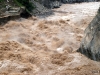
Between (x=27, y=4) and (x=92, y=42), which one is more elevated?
(x=27, y=4)

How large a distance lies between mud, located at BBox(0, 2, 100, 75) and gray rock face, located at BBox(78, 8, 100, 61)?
0.78 feet

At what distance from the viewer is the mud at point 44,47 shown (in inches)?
326

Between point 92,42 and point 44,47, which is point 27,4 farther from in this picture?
point 92,42

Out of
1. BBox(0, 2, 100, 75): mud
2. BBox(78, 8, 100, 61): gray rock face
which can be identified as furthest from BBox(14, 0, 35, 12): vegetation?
BBox(78, 8, 100, 61): gray rock face

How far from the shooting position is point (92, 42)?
8820 mm

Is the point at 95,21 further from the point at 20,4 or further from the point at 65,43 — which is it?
the point at 20,4

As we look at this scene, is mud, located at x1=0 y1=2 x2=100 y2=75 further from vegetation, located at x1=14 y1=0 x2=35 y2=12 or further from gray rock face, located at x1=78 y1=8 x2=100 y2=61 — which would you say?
vegetation, located at x1=14 y1=0 x2=35 y2=12

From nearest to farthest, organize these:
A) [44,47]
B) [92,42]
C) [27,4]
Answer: [92,42]
[44,47]
[27,4]

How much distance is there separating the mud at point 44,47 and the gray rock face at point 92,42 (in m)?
0.24

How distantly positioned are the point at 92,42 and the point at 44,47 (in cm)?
271

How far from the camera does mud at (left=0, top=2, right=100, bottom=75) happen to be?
828 centimetres

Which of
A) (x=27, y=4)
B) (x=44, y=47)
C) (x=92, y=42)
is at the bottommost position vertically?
(x=44, y=47)

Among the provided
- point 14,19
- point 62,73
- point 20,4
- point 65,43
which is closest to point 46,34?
point 65,43

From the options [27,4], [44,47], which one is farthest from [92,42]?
[27,4]
